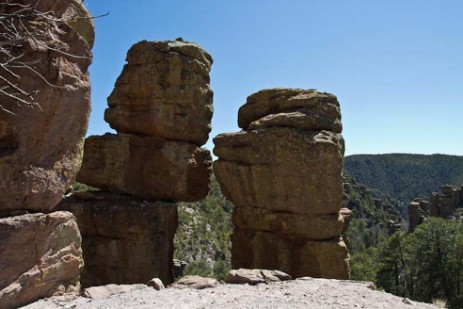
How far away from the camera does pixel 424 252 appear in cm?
2777

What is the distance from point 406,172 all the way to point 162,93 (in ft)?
488

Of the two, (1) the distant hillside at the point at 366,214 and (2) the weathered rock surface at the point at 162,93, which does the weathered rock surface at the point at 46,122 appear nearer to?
(2) the weathered rock surface at the point at 162,93

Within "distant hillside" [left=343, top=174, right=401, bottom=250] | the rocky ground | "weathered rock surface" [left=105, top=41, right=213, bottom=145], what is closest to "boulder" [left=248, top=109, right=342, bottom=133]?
"weathered rock surface" [left=105, top=41, right=213, bottom=145]

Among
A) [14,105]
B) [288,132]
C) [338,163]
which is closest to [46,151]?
[14,105]

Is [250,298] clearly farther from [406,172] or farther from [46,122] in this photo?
[406,172]

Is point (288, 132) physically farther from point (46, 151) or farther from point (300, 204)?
point (46, 151)

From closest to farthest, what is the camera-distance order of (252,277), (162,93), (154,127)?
(252,277) → (162,93) → (154,127)

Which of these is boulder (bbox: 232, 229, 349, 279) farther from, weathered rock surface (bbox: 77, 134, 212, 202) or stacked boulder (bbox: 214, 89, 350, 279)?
weathered rock surface (bbox: 77, 134, 212, 202)

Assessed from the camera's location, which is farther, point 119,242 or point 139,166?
point 139,166

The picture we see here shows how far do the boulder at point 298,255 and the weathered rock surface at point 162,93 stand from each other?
216 inches

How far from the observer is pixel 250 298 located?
8383 millimetres

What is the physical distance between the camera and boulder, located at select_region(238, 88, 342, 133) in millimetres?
16531

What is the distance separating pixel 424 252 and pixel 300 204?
16126 millimetres

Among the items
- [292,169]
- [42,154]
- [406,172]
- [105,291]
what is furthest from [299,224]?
[406,172]
